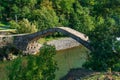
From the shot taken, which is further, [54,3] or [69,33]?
[54,3]

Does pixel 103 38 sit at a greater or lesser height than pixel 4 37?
greater

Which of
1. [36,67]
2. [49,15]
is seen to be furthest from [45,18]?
[36,67]

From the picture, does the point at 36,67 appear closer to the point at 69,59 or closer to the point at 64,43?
the point at 69,59

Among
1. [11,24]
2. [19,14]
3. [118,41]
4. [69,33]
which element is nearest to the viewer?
[118,41]

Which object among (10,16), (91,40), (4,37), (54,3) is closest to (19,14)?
(10,16)

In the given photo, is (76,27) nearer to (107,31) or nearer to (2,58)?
(2,58)

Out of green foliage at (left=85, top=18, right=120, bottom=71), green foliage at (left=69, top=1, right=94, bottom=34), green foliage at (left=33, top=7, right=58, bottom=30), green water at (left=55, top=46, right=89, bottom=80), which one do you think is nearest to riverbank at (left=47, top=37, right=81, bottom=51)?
green water at (left=55, top=46, right=89, bottom=80)

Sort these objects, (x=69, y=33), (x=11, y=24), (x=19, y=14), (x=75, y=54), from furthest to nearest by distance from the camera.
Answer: (x=19, y=14) < (x=11, y=24) < (x=75, y=54) < (x=69, y=33)

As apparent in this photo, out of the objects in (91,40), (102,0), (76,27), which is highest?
(102,0)
